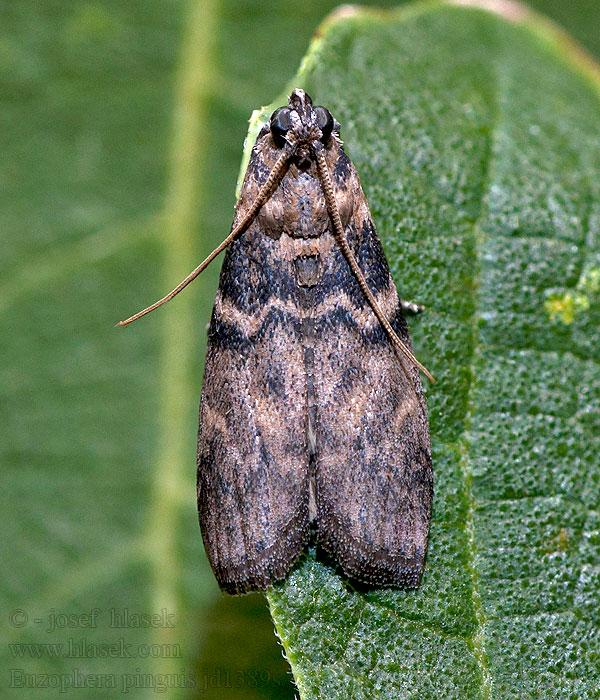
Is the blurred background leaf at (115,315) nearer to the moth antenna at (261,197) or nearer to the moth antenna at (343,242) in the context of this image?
the moth antenna at (261,197)

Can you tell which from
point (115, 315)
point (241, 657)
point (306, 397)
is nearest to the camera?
point (306, 397)

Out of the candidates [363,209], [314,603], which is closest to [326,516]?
[314,603]

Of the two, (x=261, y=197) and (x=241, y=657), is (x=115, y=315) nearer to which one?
(x=261, y=197)

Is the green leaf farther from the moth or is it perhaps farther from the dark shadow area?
the dark shadow area

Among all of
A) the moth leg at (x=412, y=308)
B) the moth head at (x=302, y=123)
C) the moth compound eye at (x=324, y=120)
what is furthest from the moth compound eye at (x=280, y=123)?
the moth leg at (x=412, y=308)

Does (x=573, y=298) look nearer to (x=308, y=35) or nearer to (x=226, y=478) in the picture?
(x=226, y=478)

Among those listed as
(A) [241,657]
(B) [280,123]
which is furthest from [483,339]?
(A) [241,657]
